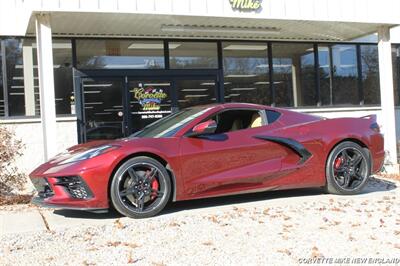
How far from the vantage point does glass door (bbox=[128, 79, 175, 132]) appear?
1173 centimetres

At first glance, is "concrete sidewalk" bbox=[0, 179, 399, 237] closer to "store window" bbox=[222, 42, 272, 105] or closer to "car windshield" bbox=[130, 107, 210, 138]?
"car windshield" bbox=[130, 107, 210, 138]

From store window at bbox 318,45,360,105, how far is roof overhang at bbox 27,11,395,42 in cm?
101

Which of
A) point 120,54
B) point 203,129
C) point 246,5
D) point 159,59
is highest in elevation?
point 246,5

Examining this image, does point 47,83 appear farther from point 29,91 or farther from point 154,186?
point 154,186

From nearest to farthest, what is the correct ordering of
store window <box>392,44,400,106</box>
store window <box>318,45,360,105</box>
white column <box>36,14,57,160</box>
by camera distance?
white column <box>36,14,57,160</box> → store window <box>318,45,360,105</box> → store window <box>392,44,400,106</box>

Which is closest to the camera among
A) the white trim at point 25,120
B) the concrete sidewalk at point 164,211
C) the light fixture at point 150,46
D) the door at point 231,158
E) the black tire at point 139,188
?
the concrete sidewalk at point 164,211

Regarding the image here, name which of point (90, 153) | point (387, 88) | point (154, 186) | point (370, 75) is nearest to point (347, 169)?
point (154, 186)

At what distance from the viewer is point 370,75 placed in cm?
1448

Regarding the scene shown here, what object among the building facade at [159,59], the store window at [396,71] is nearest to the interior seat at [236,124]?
the building facade at [159,59]

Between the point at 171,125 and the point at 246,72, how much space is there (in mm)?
6101

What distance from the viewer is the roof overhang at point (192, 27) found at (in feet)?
32.5

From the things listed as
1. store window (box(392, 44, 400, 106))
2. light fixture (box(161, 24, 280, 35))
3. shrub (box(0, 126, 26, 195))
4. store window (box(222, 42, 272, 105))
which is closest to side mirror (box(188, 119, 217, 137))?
shrub (box(0, 126, 26, 195))

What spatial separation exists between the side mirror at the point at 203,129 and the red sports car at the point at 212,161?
0.5 inches

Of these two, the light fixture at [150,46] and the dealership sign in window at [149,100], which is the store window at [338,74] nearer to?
the light fixture at [150,46]
